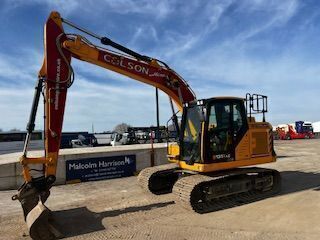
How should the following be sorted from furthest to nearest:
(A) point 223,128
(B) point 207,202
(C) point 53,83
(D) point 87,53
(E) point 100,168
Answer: (E) point 100,168, (A) point 223,128, (B) point 207,202, (D) point 87,53, (C) point 53,83

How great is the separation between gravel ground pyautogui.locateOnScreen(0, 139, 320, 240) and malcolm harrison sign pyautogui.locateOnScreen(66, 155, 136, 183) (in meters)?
2.23

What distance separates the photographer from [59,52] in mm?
8805

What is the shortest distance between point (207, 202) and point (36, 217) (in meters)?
4.09

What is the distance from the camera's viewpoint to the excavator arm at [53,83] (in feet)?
25.8

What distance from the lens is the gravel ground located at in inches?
A: 299

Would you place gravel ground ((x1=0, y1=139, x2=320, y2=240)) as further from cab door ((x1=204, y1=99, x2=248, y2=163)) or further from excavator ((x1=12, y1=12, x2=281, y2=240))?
cab door ((x1=204, y1=99, x2=248, y2=163))

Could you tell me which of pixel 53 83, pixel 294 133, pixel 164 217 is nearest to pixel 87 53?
pixel 53 83

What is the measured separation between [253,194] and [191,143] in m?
2.22

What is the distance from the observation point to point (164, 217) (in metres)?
8.76

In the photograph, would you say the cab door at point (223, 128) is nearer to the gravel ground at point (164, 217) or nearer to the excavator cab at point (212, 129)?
the excavator cab at point (212, 129)

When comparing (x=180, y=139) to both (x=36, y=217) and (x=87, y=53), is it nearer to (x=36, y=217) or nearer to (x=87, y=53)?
(x=87, y=53)

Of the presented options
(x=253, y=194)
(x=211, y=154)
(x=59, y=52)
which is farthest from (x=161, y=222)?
(x=59, y=52)

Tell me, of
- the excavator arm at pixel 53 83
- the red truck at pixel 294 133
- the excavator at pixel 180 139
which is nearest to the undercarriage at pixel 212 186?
the excavator at pixel 180 139

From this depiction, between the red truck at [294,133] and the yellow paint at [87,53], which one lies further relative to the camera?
the red truck at [294,133]
